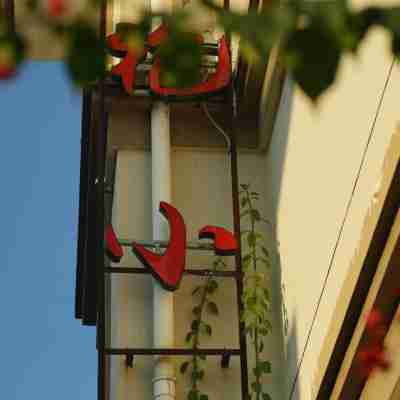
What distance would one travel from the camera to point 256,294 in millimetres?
10352

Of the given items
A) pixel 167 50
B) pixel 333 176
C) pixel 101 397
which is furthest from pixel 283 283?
pixel 167 50

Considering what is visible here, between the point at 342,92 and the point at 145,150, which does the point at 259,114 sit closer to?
the point at 145,150

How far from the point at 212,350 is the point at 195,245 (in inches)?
40.3

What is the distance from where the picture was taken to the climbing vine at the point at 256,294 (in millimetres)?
10219

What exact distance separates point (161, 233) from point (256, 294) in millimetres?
1024

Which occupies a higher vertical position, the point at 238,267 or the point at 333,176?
the point at 333,176

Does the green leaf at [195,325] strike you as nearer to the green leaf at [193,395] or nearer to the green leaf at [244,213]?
the green leaf at [193,395]

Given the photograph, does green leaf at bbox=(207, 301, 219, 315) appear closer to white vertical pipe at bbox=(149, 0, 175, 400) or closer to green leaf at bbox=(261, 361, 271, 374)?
white vertical pipe at bbox=(149, 0, 175, 400)

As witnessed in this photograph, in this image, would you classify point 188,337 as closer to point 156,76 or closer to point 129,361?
point 129,361

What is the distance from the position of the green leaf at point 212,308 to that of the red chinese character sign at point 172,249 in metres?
0.38

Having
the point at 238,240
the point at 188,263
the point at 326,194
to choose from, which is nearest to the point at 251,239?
the point at 238,240

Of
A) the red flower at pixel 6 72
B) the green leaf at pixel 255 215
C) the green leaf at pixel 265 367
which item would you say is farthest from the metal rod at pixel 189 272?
the red flower at pixel 6 72

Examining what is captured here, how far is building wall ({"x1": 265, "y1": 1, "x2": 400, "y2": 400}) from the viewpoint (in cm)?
679

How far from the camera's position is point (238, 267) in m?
10.7
